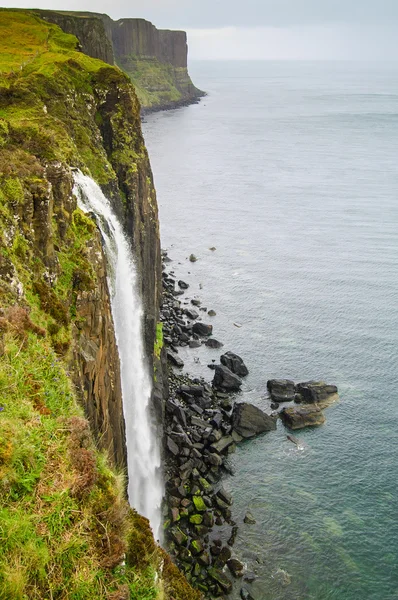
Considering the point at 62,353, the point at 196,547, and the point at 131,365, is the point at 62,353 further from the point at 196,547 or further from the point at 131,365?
the point at 196,547

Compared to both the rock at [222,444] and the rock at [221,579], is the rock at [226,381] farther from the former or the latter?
the rock at [221,579]

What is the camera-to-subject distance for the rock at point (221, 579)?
28.6 meters

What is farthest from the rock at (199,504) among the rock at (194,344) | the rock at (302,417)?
the rock at (194,344)

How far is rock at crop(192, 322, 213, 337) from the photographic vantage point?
56.7 meters

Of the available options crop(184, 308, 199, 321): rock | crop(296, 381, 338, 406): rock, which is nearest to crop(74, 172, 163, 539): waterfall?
crop(296, 381, 338, 406): rock

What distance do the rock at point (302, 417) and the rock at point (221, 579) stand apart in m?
15.7

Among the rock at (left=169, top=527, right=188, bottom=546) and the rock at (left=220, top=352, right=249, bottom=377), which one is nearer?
the rock at (left=169, top=527, right=188, bottom=546)

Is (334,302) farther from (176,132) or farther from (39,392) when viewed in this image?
(176,132)

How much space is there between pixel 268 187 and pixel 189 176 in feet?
59.1

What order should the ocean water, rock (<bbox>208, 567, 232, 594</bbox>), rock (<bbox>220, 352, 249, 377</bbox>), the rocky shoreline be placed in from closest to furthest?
rock (<bbox>208, 567, 232, 594</bbox>) < the rocky shoreline < the ocean water < rock (<bbox>220, 352, 249, 377</bbox>)

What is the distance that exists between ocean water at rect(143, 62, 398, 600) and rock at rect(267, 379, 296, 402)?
0.97 meters

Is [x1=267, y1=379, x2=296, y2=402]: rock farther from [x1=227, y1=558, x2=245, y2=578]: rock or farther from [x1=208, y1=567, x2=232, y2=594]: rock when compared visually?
[x1=208, y1=567, x2=232, y2=594]: rock

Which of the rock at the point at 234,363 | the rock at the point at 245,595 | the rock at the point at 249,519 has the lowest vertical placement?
the rock at the point at 249,519

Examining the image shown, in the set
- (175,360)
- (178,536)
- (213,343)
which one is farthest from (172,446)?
(213,343)
